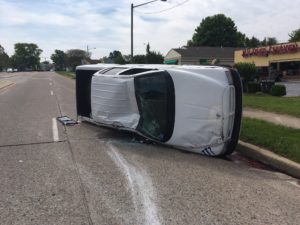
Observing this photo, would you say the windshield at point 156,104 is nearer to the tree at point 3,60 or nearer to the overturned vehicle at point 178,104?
the overturned vehicle at point 178,104

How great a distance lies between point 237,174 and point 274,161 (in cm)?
102

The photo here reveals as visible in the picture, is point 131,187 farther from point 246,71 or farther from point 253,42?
point 253,42

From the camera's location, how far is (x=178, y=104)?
757 cm

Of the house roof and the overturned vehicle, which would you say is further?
the house roof

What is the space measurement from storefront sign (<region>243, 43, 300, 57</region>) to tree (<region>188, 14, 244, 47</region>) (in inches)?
1501

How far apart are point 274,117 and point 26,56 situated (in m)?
182

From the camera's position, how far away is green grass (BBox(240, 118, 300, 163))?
22.9 feet

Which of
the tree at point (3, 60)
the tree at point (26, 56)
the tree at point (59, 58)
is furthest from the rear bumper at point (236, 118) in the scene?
the tree at point (26, 56)

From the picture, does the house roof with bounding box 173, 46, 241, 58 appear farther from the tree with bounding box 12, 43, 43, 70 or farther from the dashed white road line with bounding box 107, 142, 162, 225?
the tree with bounding box 12, 43, 43, 70

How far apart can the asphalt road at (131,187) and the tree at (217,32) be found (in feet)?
274

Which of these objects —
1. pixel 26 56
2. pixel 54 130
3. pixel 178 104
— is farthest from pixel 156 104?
pixel 26 56

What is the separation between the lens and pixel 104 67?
9.89m

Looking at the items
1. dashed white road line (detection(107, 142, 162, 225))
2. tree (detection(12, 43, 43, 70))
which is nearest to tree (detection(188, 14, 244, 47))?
dashed white road line (detection(107, 142, 162, 225))

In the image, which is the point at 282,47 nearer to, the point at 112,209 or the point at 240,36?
the point at 112,209
